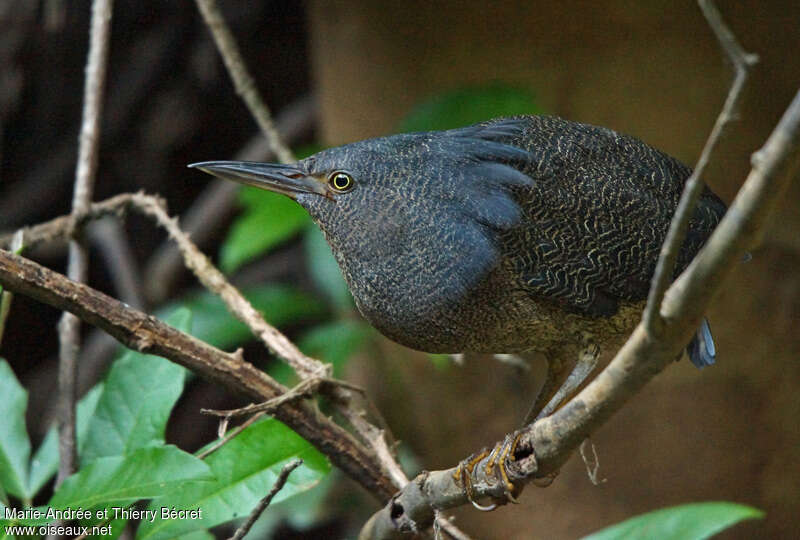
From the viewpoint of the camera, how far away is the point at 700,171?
108 centimetres

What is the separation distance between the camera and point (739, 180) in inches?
127

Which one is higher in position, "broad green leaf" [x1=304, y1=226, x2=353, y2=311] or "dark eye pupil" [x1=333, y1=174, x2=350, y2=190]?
"dark eye pupil" [x1=333, y1=174, x2=350, y2=190]

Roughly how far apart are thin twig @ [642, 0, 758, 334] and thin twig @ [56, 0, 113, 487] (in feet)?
Result: 4.96

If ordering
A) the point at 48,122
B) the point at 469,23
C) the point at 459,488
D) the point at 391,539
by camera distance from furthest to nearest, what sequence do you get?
the point at 48,122 < the point at 469,23 < the point at 391,539 < the point at 459,488

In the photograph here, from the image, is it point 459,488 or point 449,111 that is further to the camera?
point 449,111

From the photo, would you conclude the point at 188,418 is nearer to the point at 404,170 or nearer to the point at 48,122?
the point at 48,122

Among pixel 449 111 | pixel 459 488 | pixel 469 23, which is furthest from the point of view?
pixel 469 23

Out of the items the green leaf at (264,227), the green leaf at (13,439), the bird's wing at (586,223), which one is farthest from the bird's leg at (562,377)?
the green leaf at (264,227)

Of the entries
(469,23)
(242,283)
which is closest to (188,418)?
(242,283)

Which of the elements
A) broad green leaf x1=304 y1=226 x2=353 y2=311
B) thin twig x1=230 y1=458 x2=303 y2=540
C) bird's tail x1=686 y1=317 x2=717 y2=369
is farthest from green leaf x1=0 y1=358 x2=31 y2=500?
broad green leaf x1=304 y1=226 x2=353 y2=311

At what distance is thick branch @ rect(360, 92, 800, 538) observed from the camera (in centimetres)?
104

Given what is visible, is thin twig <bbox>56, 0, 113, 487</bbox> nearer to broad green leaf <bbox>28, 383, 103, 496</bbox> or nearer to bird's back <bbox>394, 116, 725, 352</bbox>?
broad green leaf <bbox>28, 383, 103, 496</bbox>

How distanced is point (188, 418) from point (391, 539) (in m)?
2.99

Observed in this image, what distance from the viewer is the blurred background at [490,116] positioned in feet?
10.4
